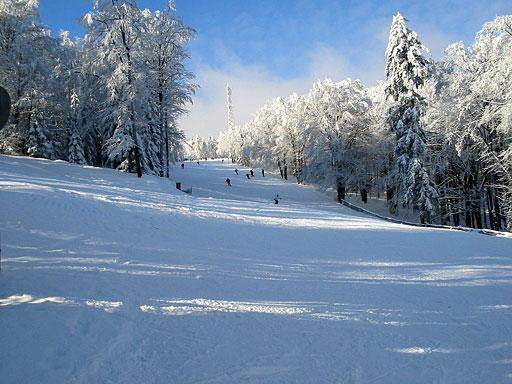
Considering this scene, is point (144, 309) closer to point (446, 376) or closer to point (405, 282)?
point (446, 376)

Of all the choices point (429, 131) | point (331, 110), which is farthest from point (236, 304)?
point (331, 110)

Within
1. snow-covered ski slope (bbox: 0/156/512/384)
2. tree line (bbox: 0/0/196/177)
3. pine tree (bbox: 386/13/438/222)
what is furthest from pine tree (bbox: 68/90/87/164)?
pine tree (bbox: 386/13/438/222)

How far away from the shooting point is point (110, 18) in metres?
→ 22.8

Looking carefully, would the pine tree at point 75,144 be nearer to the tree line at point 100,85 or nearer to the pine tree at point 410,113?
the tree line at point 100,85

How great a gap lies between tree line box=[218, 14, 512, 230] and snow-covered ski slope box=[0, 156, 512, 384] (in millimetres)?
12586

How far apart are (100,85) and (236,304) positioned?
2882 cm

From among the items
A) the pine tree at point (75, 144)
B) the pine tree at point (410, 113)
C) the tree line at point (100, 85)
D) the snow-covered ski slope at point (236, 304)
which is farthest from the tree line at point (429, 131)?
the pine tree at point (75, 144)

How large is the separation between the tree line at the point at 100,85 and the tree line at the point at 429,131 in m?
16.2

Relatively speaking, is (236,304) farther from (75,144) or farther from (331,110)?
(75,144)

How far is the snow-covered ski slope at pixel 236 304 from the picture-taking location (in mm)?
4477

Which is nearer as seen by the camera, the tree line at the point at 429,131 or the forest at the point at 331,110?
the tree line at the point at 429,131

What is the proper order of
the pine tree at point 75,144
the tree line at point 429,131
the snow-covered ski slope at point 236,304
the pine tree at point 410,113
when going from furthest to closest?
the pine tree at point 75,144
the pine tree at point 410,113
the tree line at point 429,131
the snow-covered ski slope at point 236,304

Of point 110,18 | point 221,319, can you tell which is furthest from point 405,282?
point 110,18

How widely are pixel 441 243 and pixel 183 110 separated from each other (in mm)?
23780
